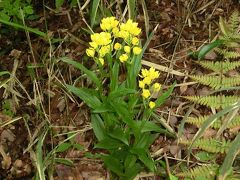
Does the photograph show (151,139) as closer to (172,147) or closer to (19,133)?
(172,147)

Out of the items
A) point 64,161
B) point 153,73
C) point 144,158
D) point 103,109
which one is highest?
point 153,73

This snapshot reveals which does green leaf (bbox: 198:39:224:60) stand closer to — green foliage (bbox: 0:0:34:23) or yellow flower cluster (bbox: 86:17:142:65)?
yellow flower cluster (bbox: 86:17:142:65)

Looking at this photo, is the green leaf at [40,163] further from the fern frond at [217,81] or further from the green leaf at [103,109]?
the fern frond at [217,81]

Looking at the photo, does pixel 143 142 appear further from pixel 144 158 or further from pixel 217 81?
pixel 217 81

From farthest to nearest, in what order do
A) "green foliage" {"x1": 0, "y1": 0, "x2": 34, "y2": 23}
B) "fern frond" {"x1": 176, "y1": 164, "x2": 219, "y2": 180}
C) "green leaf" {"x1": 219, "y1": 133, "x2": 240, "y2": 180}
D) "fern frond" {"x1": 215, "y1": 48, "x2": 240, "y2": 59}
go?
"green foliage" {"x1": 0, "y1": 0, "x2": 34, "y2": 23} → "fern frond" {"x1": 215, "y1": 48, "x2": 240, "y2": 59} → "fern frond" {"x1": 176, "y1": 164, "x2": 219, "y2": 180} → "green leaf" {"x1": 219, "y1": 133, "x2": 240, "y2": 180}

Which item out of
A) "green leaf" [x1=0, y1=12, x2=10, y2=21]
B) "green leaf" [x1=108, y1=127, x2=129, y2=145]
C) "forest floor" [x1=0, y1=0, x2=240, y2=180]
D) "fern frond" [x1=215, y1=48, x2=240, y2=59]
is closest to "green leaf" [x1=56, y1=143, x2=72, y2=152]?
"forest floor" [x1=0, y1=0, x2=240, y2=180]

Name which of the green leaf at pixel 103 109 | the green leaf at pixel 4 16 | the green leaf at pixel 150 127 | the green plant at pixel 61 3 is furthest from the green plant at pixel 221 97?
the green leaf at pixel 4 16

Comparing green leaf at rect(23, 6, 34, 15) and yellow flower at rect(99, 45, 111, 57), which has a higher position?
green leaf at rect(23, 6, 34, 15)

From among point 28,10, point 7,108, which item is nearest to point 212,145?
point 7,108
